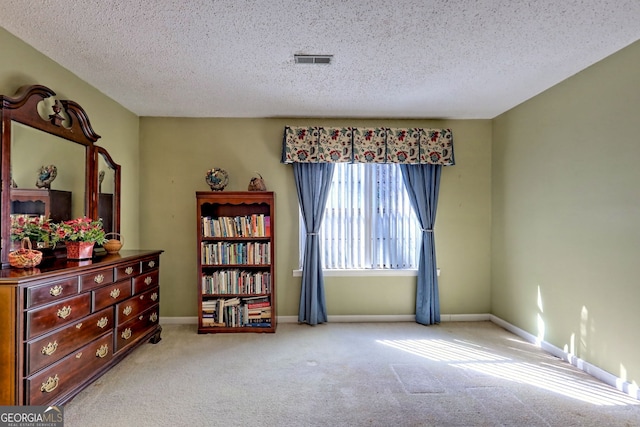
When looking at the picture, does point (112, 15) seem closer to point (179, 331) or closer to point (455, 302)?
point (179, 331)

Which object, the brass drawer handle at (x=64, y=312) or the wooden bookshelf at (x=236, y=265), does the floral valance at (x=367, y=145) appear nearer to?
the wooden bookshelf at (x=236, y=265)

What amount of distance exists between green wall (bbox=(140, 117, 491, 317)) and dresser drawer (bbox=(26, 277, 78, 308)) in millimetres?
1845

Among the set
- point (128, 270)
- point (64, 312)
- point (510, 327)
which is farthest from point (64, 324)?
point (510, 327)

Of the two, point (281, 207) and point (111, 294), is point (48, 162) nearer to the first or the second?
point (111, 294)

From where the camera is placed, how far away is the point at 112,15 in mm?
1956

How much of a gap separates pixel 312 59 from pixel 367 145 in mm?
1566

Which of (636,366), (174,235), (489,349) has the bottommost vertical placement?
(489,349)

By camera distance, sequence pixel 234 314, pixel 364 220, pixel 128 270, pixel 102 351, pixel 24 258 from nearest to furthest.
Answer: pixel 24 258, pixel 102 351, pixel 128 270, pixel 234 314, pixel 364 220

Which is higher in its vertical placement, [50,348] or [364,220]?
[364,220]

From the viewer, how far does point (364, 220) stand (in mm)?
4047

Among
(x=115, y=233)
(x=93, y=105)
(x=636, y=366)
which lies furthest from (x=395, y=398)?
(x=93, y=105)

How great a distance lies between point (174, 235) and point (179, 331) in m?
1.12

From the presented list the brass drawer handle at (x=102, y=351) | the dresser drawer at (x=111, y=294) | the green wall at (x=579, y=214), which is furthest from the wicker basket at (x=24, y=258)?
the green wall at (x=579, y=214)

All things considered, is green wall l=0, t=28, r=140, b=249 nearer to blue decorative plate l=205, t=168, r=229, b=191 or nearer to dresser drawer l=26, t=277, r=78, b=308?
dresser drawer l=26, t=277, r=78, b=308
